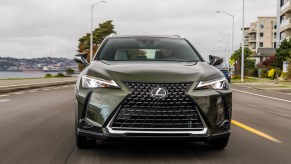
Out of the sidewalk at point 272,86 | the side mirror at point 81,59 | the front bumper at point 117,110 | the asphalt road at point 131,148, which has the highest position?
the side mirror at point 81,59

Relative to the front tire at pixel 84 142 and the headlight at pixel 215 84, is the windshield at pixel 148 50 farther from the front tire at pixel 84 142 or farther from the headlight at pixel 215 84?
the front tire at pixel 84 142

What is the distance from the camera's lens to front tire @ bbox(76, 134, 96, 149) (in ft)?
21.1

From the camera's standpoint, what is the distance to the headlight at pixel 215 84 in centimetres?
598

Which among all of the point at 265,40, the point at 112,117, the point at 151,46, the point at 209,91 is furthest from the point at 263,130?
the point at 265,40

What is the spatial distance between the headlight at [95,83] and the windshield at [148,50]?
3.67 ft

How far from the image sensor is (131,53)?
7.48 m

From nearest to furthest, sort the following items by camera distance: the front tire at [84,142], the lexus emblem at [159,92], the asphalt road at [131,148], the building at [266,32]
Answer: the lexus emblem at [159,92] → the asphalt road at [131,148] → the front tire at [84,142] → the building at [266,32]

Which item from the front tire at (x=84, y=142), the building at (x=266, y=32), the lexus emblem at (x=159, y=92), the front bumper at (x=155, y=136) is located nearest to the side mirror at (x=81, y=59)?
the front tire at (x=84, y=142)

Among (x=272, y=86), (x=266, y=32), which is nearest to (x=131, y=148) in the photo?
(x=272, y=86)

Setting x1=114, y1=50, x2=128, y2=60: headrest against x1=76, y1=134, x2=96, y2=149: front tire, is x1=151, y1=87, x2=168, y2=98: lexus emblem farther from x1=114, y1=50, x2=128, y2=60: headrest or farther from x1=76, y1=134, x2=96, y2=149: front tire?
x1=114, y1=50, x2=128, y2=60: headrest

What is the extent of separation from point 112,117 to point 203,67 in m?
1.49

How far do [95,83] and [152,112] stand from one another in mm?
824

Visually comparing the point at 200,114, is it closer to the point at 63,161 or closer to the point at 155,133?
the point at 155,133

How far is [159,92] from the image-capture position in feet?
18.8
